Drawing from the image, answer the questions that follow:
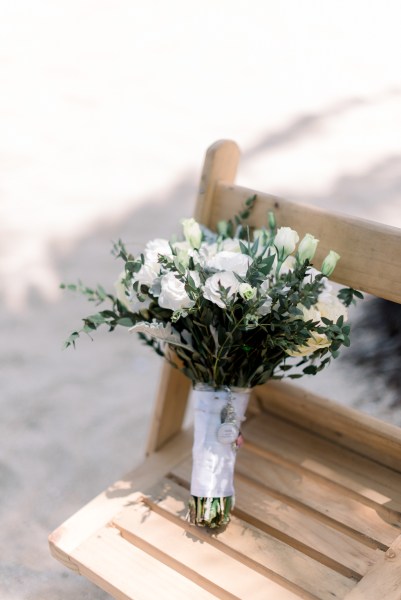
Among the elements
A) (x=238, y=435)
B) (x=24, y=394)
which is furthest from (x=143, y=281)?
(x=24, y=394)

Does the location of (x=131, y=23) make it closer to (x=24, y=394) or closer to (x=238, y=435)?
(x=24, y=394)

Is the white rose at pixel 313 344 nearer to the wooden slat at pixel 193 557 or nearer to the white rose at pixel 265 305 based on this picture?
the white rose at pixel 265 305

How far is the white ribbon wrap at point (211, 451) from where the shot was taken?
1306 millimetres

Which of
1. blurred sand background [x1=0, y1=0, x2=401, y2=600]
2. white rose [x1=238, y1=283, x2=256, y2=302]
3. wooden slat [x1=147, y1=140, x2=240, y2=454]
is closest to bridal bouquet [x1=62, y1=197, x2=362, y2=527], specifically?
white rose [x1=238, y1=283, x2=256, y2=302]

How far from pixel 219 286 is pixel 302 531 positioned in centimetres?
46

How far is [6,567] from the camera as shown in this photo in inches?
59.1

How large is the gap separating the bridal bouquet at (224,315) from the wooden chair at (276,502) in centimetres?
6

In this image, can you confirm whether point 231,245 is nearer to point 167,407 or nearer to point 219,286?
point 219,286

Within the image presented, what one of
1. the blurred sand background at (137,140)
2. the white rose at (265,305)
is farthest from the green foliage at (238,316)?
the blurred sand background at (137,140)

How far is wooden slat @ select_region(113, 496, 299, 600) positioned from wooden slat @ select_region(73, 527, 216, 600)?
0.5 inches

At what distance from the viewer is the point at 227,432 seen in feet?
4.25

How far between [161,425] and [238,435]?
0.97 feet

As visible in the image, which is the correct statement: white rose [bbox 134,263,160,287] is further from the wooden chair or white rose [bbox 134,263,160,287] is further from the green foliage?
the wooden chair

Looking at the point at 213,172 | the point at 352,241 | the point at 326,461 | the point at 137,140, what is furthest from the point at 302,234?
the point at 137,140
